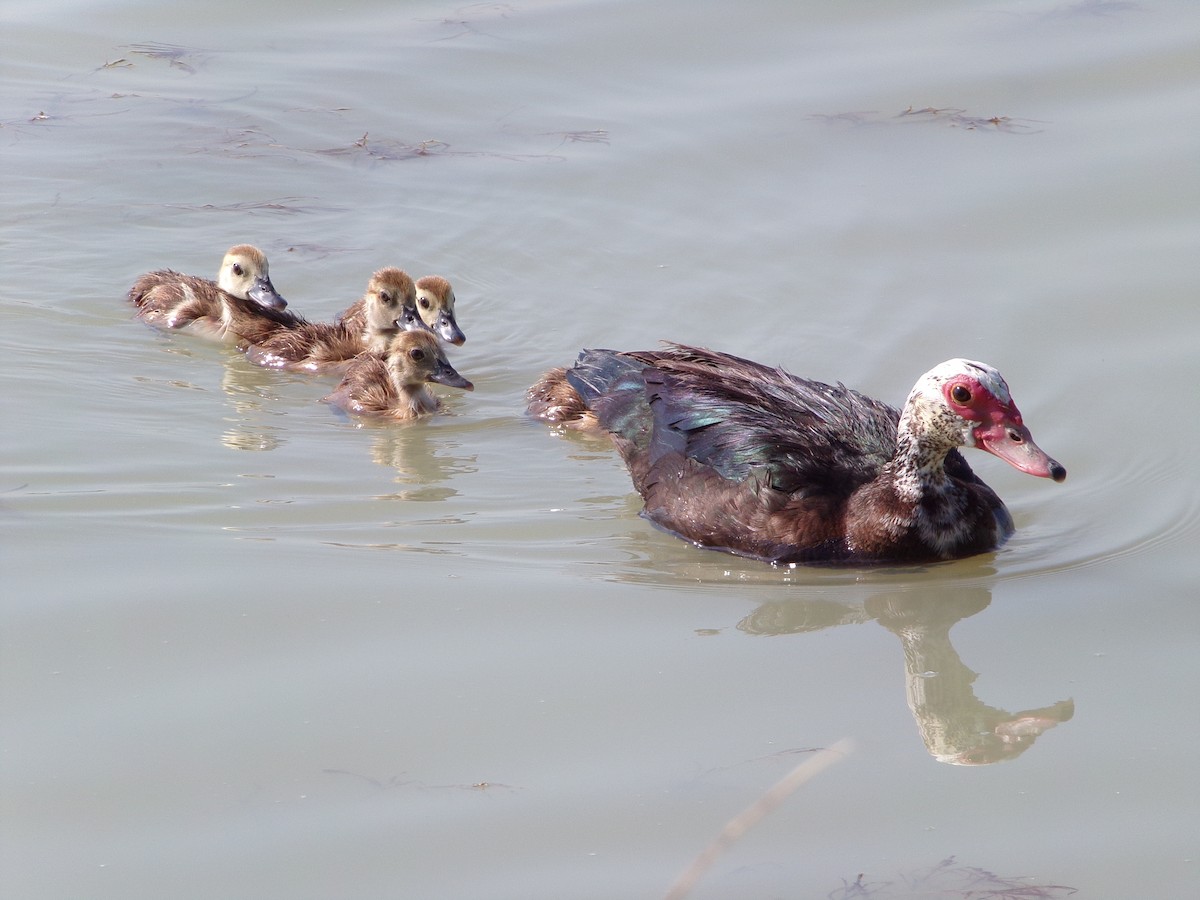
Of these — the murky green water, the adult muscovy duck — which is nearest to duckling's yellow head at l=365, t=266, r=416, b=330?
the murky green water

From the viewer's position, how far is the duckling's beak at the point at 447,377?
805 cm

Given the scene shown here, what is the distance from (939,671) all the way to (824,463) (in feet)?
4.22

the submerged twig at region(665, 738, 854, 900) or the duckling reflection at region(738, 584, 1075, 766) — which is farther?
the duckling reflection at region(738, 584, 1075, 766)

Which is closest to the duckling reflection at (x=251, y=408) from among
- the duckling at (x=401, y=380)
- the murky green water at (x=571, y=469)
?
the murky green water at (x=571, y=469)

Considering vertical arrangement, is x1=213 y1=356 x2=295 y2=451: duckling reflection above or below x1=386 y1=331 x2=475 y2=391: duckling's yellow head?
below

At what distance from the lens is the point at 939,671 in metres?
5.25

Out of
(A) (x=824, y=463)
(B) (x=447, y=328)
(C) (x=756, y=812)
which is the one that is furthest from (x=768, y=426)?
(B) (x=447, y=328)

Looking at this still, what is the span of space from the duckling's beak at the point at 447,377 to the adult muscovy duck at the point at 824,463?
1412 millimetres

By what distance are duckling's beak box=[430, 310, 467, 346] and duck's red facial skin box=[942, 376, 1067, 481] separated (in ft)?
10.4

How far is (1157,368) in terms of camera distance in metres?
7.66

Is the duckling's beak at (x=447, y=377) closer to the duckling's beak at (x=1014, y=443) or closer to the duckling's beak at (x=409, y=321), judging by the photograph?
the duckling's beak at (x=409, y=321)

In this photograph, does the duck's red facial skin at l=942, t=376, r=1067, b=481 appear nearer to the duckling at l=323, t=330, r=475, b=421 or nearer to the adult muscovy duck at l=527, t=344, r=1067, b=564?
the adult muscovy duck at l=527, t=344, r=1067, b=564

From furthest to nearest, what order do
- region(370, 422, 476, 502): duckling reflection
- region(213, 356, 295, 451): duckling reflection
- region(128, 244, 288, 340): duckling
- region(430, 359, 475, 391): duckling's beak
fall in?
region(128, 244, 288, 340): duckling
region(430, 359, 475, 391): duckling's beak
region(213, 356, 295, 451): duckling reflection
region(370, 422, 476, 502): duckling reflection

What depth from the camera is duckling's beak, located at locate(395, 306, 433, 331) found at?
8.47 m
